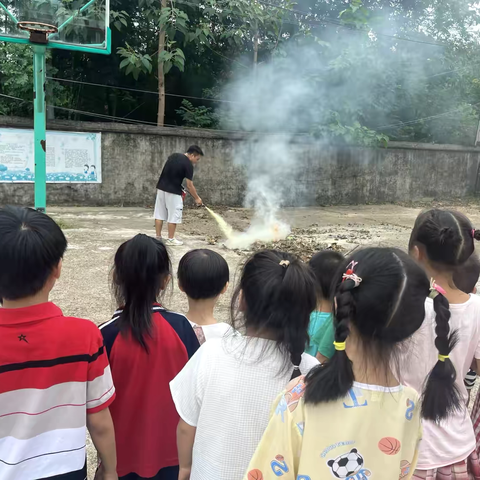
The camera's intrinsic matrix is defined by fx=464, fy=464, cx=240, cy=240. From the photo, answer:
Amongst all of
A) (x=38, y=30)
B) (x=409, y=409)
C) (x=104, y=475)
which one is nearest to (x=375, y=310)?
(x=409, y=409)

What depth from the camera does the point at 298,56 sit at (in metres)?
12.8

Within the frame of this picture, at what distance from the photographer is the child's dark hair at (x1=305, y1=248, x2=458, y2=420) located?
1122 millimetres

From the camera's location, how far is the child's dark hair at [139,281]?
1.67 meters

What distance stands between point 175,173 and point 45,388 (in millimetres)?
5617

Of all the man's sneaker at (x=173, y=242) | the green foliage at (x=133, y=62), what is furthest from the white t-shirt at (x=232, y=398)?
the green foliage at (x=133, y=62)

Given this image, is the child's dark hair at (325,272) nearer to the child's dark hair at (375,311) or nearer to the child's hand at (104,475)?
the child's dark hair at (375,311)

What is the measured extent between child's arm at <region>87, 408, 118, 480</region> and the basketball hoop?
5751mm

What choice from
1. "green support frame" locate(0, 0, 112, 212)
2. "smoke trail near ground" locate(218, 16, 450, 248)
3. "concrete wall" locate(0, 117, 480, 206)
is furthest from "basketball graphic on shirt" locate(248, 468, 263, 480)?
"smoke trail near ground" locate(218, 16, 450, 248)

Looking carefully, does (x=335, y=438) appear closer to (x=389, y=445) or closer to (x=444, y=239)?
(x=389, y=445)

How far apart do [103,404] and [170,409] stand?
346 millimetres

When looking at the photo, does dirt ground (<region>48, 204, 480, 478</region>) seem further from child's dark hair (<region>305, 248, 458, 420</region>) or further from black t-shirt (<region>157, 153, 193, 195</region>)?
child's dark hair (<region>305, 248, 458, 420</region>)

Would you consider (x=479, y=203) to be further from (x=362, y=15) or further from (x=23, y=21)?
(x=23, y=21)

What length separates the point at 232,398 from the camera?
4.33 ft

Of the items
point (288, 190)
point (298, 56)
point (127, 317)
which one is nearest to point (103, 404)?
point (127, 317)
